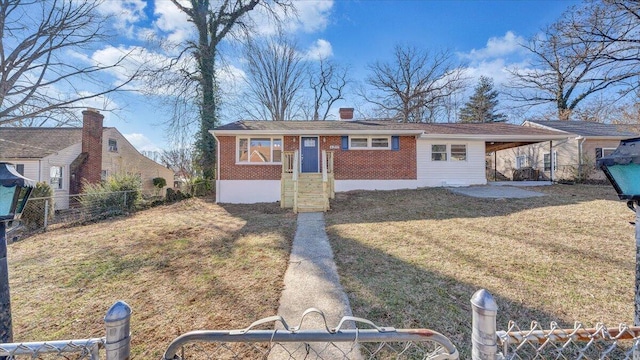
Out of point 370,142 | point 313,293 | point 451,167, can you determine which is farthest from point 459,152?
point 313,293

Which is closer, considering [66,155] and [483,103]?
[66,155]

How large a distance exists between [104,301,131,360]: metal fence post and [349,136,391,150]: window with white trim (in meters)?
11.8

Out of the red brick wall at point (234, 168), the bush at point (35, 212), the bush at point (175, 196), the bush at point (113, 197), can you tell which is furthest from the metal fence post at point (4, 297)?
the bush at point (175, 196)

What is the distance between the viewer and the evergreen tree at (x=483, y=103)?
2925 cm

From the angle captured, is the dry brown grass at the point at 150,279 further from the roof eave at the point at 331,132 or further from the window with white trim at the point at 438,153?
the window with white trim at the point at 438,153

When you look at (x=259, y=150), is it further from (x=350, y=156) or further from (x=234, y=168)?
(x=350, y=156)

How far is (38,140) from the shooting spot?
15.9 meters

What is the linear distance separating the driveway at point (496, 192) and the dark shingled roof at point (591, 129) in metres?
8.52

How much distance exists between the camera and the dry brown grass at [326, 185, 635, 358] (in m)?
2.94

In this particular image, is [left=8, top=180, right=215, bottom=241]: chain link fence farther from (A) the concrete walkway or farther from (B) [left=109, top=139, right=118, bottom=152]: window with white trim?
(A) the concrete walkway

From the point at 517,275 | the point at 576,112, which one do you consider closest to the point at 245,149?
the point at 517,275

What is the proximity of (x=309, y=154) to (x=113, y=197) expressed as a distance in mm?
8072

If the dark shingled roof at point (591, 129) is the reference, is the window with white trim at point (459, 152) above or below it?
below

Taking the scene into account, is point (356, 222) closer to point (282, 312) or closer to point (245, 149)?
point (282, 312)
